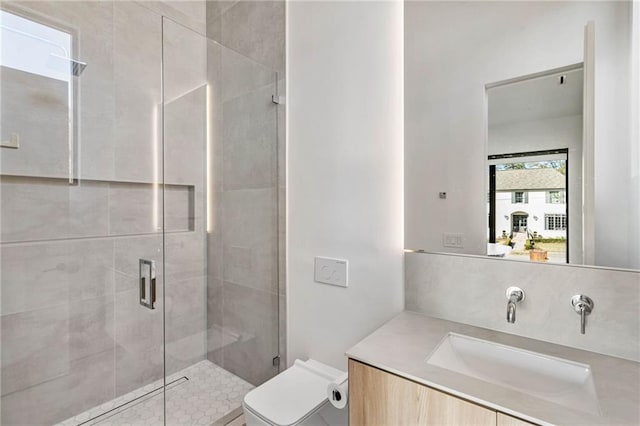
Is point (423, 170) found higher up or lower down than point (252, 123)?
lower down

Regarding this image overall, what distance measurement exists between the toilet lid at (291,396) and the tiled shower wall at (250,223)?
30 cm

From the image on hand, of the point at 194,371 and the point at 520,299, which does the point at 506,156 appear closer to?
the point at 520,299

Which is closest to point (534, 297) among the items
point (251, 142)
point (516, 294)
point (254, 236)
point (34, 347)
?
point (516, 294)

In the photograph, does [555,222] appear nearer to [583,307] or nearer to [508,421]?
[583,307]

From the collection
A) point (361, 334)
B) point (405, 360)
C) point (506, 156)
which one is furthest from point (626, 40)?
point (361, 334)

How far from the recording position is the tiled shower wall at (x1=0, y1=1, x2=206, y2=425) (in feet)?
4.53

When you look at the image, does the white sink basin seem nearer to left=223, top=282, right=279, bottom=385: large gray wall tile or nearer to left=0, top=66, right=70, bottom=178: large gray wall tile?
left=223, top=282, right=279, bottom=385: large gray wall tile

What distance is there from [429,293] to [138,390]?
1.62m

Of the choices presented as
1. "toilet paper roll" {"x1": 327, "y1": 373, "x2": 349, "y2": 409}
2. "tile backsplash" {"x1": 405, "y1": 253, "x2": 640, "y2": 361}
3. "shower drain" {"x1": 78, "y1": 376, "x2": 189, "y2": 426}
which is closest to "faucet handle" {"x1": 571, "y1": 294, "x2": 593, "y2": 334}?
"tile backsplash" {"x1": 405, "y1": 253, "x2": 640, "y2": 361}

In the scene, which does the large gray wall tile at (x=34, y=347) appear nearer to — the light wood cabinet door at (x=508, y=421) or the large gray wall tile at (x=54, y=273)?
the large gray wall tile at (x=54, y=273)

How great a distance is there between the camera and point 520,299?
100 cm

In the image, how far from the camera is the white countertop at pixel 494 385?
2.03ft

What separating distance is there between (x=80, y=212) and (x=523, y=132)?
199cm

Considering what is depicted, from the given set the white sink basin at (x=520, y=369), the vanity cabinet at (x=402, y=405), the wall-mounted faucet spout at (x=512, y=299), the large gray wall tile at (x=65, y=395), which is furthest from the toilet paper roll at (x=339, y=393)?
the large gray wall tile at (x=65, y=395)
